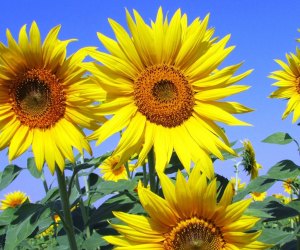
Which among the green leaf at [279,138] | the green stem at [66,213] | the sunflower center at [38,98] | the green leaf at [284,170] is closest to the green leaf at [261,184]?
the green leaf at [284,170]

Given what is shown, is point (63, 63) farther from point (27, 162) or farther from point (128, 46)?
point (27, 162)

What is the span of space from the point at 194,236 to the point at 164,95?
894mm

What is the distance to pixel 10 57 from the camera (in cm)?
410

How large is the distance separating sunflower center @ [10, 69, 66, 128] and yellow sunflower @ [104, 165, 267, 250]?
44.4 inches

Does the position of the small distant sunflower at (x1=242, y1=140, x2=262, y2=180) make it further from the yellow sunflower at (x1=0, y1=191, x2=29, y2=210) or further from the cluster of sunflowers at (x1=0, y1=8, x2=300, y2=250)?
the yellow sunflower at (x1=0, y1=191, x2=29, y2=210)

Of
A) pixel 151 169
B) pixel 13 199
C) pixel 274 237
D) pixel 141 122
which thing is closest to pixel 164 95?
pixel 141 122

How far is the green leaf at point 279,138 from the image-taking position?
5.27 m

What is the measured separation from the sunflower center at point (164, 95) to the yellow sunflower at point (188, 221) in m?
0.64

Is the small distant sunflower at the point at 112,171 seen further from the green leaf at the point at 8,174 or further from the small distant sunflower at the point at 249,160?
the green leaf at the point at 8,174

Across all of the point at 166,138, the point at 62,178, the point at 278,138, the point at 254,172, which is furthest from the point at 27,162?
the point at 254,172

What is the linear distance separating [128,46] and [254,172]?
302cm

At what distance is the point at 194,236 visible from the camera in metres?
3.47

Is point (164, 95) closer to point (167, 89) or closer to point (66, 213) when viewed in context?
point (167, 89)

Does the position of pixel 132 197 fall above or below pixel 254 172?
below
